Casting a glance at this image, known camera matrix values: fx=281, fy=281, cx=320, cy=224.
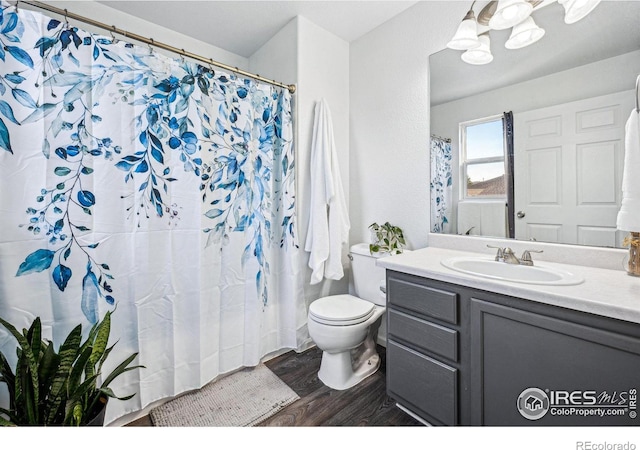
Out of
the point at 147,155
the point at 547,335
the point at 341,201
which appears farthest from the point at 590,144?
the point at 147,155

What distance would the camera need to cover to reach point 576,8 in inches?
48.9

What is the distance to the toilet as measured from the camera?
1.64 metres

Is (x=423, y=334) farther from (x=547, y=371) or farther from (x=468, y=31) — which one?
(x=468, y=31)

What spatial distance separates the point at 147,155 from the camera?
1.44 metres

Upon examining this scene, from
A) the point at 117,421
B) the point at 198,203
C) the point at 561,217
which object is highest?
the point at 198,203

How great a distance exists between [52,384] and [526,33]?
2.48 m

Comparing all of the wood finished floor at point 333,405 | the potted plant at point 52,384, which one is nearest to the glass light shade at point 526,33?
the wood finished floor at point 333,405

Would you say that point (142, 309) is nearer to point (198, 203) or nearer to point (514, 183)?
point (198, 203)

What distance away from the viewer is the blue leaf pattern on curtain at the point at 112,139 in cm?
119

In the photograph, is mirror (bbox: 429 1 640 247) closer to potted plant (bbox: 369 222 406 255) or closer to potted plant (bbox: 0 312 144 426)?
potted plant (bbox: 369 222 406 255)

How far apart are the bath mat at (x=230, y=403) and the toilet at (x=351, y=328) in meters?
0.29

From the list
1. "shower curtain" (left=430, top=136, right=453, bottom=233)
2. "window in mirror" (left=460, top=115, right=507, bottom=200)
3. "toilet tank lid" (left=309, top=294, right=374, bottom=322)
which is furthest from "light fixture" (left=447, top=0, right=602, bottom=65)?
"toilet tank lid" (left=309, top=294, right=374, bottom=322)
